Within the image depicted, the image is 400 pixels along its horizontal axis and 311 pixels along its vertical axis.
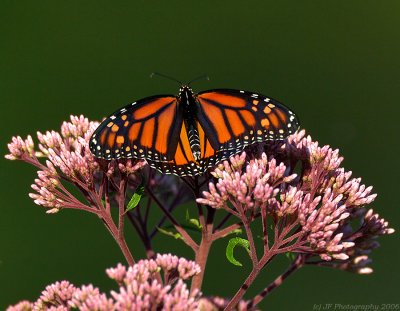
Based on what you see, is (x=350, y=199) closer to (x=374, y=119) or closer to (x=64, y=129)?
(x=64, y=129)

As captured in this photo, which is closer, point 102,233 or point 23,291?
point 23,291

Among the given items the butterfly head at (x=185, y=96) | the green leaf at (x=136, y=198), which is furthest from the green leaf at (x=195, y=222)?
the butterfly head at (x=185, y=96)

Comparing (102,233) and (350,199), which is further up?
(102,233)

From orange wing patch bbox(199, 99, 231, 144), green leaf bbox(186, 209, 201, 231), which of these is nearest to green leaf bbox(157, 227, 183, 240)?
green leaf bbox(186, 209, 201, 231)

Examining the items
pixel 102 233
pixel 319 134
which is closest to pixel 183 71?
pixel 319 134

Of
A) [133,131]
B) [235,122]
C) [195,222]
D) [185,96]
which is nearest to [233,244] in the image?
[195,222]

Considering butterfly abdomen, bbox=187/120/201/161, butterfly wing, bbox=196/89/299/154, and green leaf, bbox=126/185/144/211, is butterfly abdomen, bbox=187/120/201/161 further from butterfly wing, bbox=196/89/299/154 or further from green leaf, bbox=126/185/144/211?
green leaf, bbox=126/185/144/211

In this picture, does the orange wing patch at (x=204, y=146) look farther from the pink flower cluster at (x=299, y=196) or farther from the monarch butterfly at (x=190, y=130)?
the pink flower cluster at (x=299, y=196)
